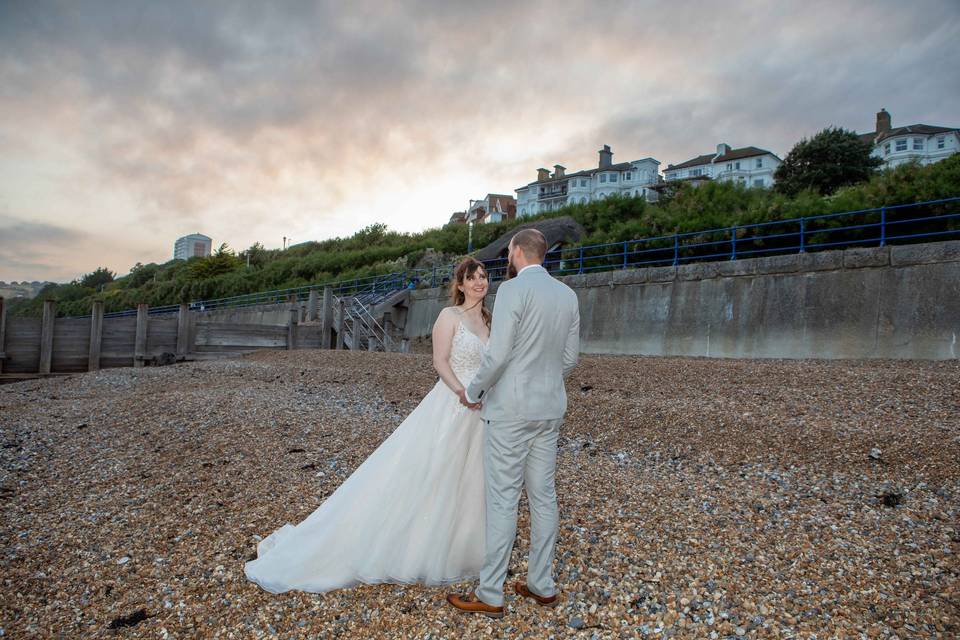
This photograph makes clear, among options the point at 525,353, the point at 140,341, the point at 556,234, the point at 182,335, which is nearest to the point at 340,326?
the point at 182,335

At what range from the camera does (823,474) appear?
5160mm

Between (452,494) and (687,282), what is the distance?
12937 mm

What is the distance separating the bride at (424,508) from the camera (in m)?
3.18

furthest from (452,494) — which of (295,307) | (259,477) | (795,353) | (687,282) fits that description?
(295,307)

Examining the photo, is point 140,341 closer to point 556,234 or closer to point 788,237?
point 788,237

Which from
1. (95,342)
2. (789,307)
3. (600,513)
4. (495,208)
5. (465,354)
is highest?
(495,208)

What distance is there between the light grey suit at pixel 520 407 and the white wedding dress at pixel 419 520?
1.23ft

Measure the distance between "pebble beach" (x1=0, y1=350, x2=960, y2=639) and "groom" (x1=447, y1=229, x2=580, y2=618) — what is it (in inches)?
16.7

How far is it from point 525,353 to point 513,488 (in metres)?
0.66

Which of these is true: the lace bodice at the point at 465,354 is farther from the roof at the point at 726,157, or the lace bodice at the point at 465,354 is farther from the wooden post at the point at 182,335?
the roof at the point at 726,157

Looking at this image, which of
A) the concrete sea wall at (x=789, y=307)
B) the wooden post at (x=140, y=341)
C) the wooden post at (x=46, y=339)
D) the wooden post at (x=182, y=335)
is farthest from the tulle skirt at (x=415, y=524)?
the wooden post at (x=182, y=335)

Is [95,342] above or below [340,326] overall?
below

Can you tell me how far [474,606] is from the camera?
2.90 meters

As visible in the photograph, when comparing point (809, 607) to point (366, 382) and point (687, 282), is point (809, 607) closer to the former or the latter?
point (366, 382)
